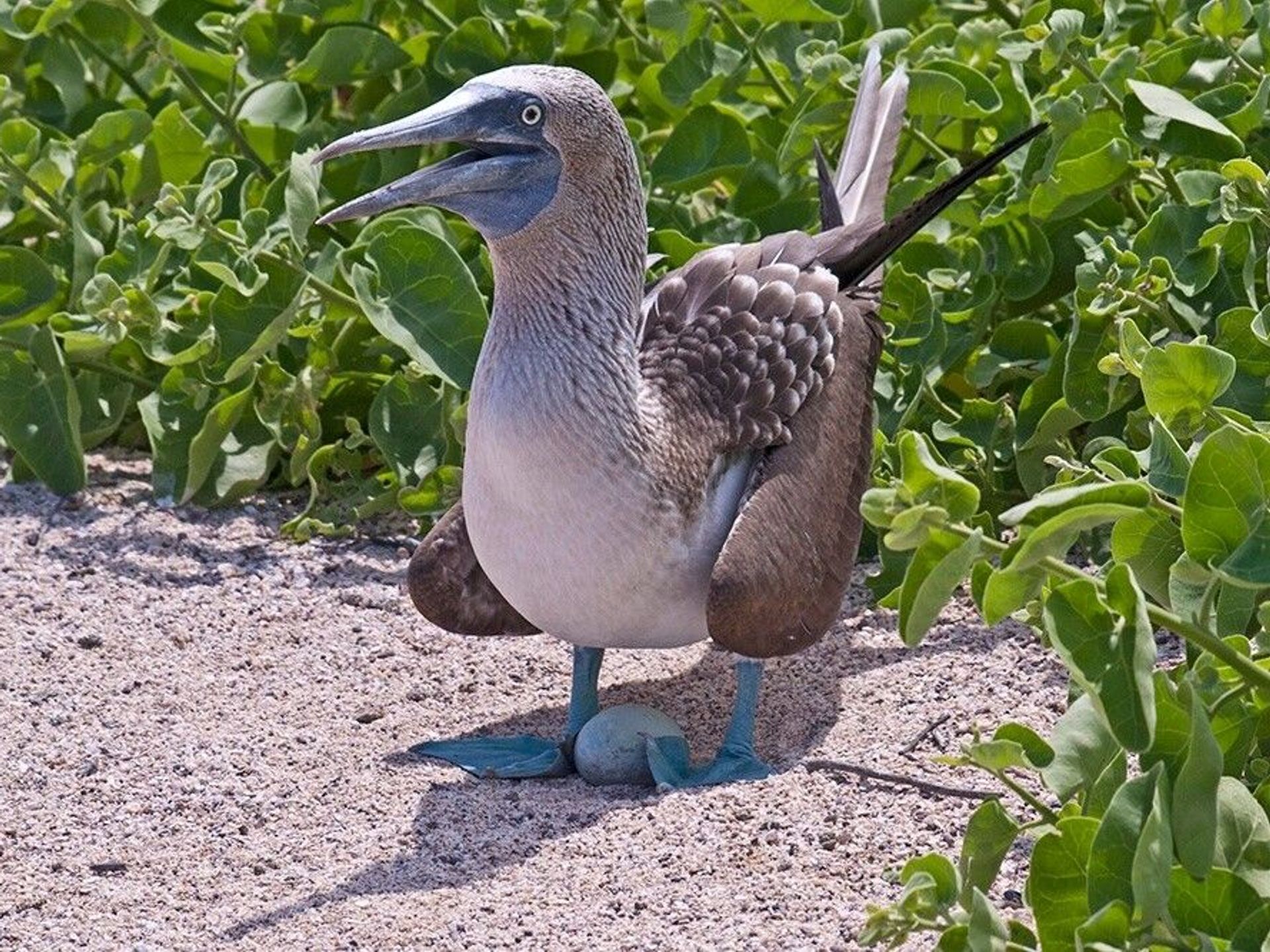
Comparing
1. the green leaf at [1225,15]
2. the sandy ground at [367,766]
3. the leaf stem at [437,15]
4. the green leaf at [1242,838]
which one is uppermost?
the green leaf at [1225,15]

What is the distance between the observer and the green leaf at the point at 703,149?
606 centimetres

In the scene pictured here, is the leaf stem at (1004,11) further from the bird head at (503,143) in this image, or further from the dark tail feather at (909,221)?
the bird head at (503,143)

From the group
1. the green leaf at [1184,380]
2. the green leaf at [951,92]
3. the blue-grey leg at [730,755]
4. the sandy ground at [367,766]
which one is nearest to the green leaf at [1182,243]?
the green leaf at [951,92]

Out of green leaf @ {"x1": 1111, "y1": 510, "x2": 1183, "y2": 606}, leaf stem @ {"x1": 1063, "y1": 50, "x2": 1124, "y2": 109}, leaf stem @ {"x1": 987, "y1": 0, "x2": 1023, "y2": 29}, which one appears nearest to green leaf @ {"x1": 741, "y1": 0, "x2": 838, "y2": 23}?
leaf stem @ {"x1": 987, "y1": 0, "x2": 1023, "y2": 29}

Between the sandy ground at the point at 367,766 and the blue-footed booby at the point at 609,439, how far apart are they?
0.23m

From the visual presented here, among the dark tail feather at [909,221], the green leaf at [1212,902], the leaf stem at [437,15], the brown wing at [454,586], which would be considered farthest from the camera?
the leaf stem at [437,15]

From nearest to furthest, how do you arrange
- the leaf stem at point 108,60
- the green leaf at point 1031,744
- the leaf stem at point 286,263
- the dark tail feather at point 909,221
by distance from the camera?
1. the green leaf at point 1031,744
2. the dark tail feather at point 909,221
3. the leaf stem at point 286,263
4. the leaf stem at point 108,60

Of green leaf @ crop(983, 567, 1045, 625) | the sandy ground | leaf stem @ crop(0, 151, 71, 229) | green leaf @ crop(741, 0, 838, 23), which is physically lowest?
the sandy ground

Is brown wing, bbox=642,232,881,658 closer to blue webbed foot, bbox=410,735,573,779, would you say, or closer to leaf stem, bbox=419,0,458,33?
blue webbed foot, bbox=410,735,573,779

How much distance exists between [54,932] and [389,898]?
60cm

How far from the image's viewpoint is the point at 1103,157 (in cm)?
526

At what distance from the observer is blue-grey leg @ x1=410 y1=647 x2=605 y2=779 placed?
15.1 ft

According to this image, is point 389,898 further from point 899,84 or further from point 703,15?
point 703,15

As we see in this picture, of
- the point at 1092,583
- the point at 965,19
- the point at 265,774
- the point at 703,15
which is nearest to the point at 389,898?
the point at 265,774
